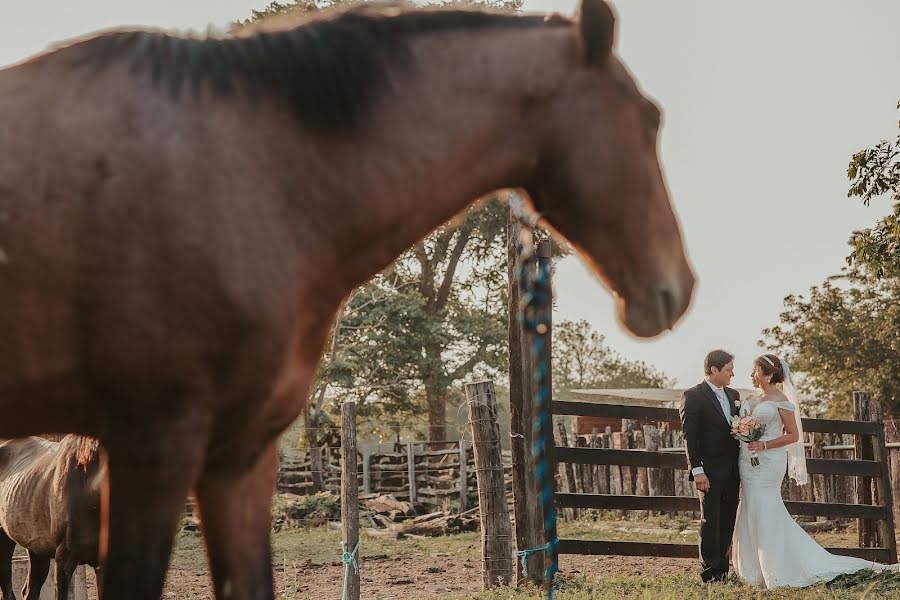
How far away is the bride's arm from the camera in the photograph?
8423 millimetres

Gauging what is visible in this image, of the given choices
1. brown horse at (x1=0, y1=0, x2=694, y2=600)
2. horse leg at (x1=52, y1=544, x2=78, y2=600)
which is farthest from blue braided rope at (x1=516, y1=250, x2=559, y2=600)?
horse leg at (x1=52, y1=544, x2=78, y2=600)

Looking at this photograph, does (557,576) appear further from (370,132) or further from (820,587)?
(370,132)

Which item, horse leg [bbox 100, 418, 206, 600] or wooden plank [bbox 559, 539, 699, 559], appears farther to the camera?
wooden plank [bbox 559, 539, 699, 559]

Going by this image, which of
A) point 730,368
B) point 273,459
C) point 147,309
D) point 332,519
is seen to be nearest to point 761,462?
point 730,368

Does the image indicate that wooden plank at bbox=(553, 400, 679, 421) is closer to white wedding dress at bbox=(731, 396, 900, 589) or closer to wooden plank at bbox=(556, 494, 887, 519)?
wooden plank at bbox=(556, 494, 887, 519)

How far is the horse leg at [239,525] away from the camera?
2254mm

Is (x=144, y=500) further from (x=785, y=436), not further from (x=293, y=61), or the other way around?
(x=785, y=436)

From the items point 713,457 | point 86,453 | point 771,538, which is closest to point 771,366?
point 713,457

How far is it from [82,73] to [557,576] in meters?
7.33

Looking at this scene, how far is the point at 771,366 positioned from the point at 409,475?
1476cm

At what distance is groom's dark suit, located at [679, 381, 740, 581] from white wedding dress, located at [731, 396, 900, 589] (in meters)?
0.12

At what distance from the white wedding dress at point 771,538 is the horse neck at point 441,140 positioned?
695cm

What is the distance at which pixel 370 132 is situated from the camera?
2.17m

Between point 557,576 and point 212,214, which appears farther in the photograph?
point 557,576
